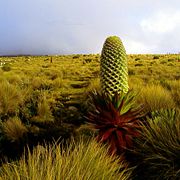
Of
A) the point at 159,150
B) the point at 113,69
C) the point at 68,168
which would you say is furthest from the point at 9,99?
the point at 68,168

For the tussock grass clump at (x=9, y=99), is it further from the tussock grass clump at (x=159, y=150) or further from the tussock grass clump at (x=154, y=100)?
the tussock grass clump at (x=159, y=150)

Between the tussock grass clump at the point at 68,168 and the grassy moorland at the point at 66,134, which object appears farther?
the grassy moorland at the point at 66,134

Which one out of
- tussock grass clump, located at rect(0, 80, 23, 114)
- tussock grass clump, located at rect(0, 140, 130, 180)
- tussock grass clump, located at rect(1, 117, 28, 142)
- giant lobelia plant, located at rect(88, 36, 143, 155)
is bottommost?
tussock grass clump, located at rect(1, 117, 28, 142)

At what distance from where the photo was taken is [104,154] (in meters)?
4.07

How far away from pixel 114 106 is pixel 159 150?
79cm

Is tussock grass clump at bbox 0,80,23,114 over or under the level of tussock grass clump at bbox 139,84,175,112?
under

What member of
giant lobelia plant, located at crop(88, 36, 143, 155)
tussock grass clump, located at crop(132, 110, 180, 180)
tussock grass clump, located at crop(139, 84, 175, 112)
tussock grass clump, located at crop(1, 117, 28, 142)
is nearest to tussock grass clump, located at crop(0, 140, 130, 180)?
giant lobelia plant, located at crop(88, 36, 143, 155)

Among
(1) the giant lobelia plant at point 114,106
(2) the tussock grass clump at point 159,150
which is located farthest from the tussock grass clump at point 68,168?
(2) the tussock grass clump at point 159,150

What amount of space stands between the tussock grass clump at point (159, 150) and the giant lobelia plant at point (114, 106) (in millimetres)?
262

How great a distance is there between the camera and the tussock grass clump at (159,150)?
15.8ft

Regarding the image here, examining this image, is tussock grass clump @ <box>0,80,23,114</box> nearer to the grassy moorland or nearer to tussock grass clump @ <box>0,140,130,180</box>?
the grassy moorland

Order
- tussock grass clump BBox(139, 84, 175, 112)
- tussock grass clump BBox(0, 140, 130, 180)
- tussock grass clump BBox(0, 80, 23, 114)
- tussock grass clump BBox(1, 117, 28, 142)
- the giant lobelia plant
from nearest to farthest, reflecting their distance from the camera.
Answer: tussock grass clump BBox(0, 140, 130, 180), the giant lobelia plant, tussock grass clump BBox(139, 84, 175, 112), tussock grass clump BBox(1, 117, 28, 142), tussock grass clump BBox(0, 80, 23, 114)

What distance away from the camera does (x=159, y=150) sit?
4.92m

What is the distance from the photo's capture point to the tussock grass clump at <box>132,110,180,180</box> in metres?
4.80
